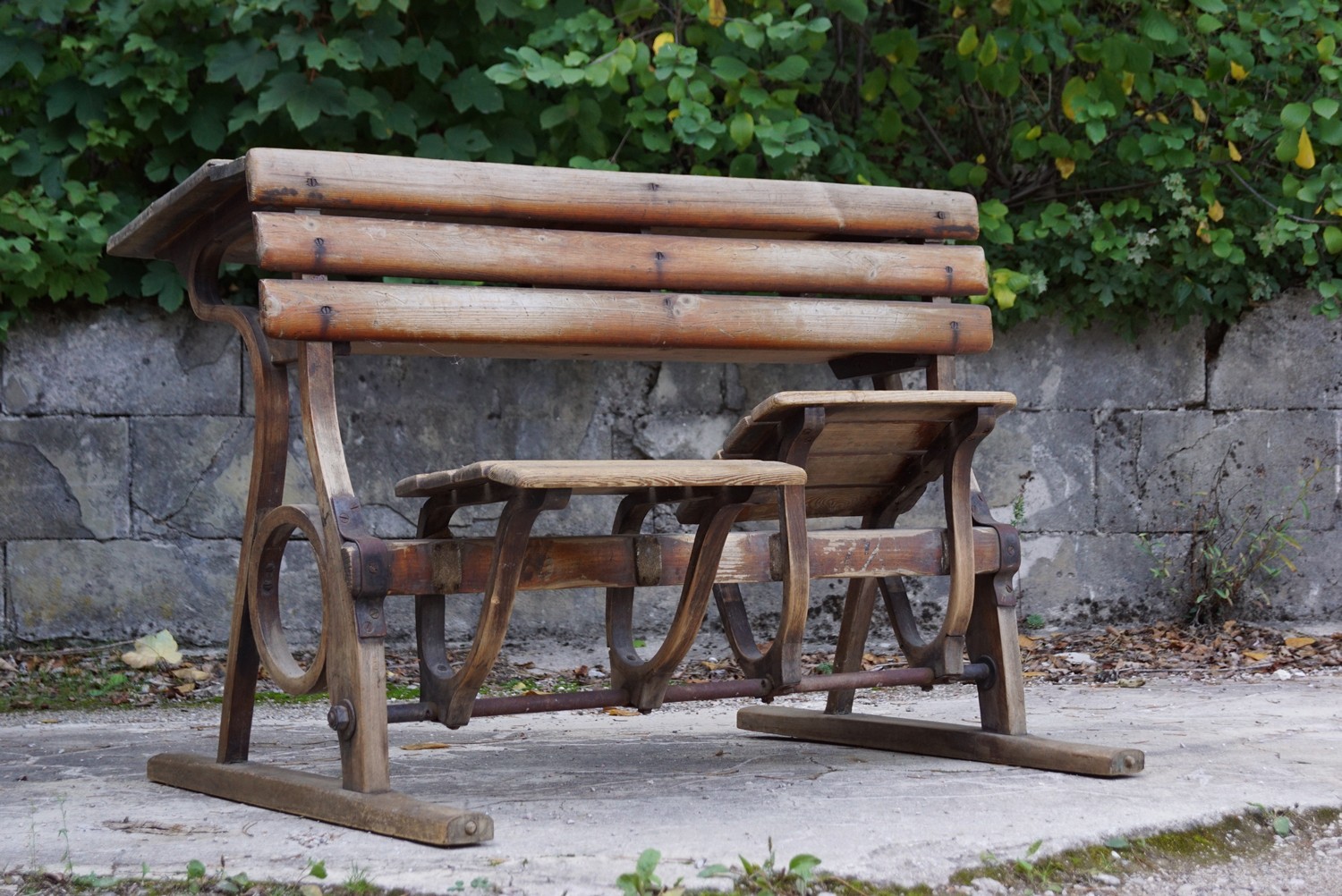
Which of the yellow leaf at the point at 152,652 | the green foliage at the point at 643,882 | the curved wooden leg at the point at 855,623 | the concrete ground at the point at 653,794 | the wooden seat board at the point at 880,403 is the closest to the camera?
the green foliage at the point at 643,882

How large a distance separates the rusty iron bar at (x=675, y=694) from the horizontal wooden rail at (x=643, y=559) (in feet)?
0.68

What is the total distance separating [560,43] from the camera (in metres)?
5.22

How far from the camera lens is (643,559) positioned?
278cm

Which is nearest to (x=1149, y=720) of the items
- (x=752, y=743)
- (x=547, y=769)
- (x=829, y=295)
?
(x=752, y=743)

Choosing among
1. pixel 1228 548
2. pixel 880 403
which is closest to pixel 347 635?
pixel 880 403

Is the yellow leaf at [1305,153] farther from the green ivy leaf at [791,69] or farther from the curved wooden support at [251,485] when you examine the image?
the curved wooden support at [251,485]

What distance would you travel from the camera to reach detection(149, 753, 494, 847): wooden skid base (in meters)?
2.33

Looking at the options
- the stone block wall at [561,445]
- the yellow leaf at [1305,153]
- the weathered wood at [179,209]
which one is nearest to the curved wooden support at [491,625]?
the weathered wood at [179,209]

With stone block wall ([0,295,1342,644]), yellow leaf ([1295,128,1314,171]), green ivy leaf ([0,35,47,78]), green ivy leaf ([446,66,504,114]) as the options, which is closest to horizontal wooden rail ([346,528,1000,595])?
stone block wall ([0,295,1342,644])

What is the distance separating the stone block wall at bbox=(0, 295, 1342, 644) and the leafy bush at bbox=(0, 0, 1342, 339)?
0.22 metres

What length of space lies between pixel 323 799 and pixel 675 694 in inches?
26.8

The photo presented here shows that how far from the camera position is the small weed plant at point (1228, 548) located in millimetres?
5438

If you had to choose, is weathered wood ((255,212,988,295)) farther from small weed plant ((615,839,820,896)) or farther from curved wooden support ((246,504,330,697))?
small weed plant ((615,839,820,896))

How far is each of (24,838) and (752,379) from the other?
10.7 ft
